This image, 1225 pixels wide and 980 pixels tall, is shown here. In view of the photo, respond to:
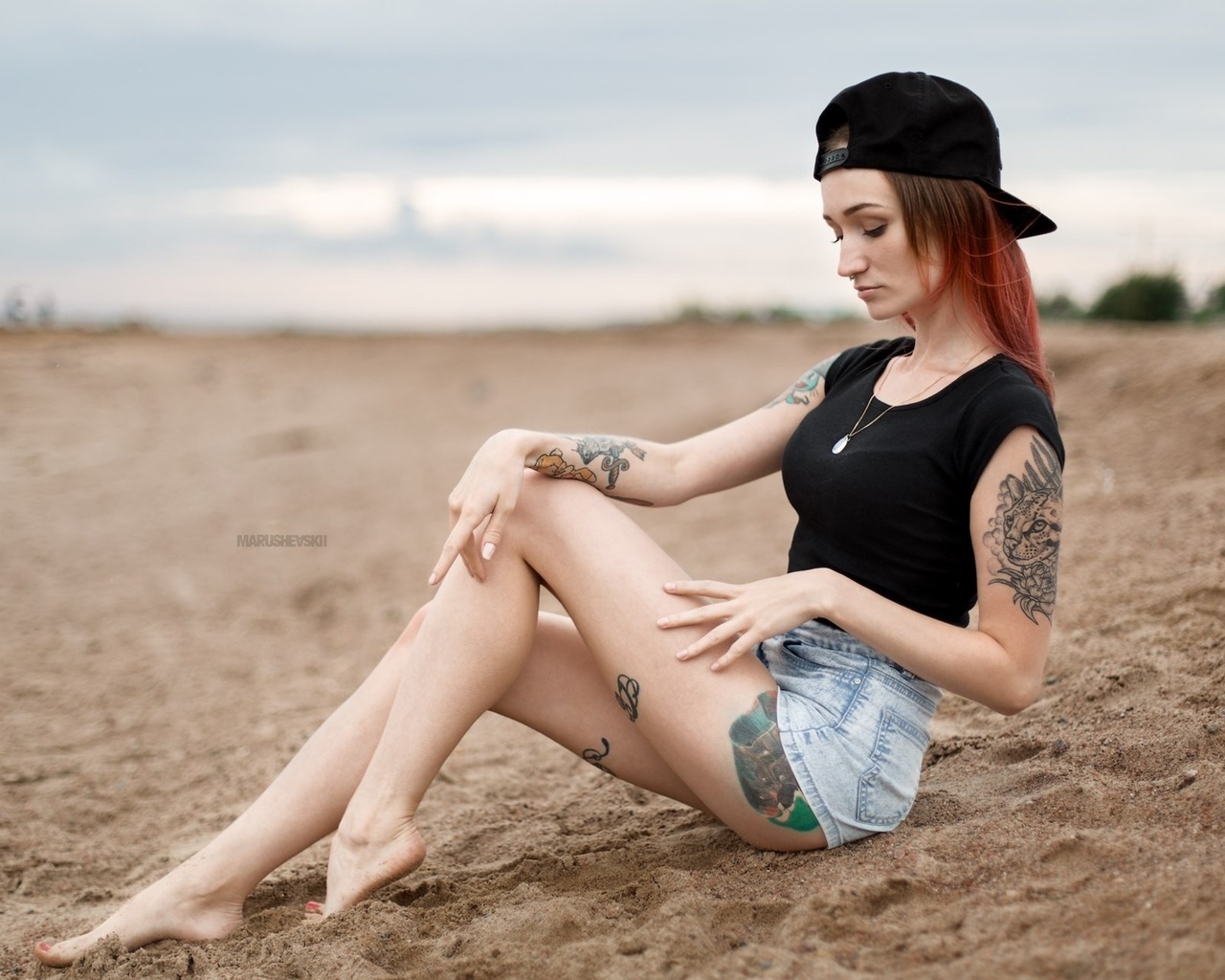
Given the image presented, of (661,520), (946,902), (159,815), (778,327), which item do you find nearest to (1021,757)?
(946,902)

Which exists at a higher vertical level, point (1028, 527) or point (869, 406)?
point (869, 406)

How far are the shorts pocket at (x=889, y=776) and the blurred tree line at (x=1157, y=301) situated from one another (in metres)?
7.74

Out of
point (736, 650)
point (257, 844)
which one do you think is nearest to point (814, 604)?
point (736, 650)

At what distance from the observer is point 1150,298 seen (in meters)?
9.30

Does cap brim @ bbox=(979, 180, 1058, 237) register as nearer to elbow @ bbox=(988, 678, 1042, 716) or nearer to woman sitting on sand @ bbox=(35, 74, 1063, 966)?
woman sitting on sand @ bbox=(35, 74, 1063, 966)

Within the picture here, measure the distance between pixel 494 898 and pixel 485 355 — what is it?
11.6 metres

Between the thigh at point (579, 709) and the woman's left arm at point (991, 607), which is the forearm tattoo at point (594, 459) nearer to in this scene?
the thigh at point (579, 709)

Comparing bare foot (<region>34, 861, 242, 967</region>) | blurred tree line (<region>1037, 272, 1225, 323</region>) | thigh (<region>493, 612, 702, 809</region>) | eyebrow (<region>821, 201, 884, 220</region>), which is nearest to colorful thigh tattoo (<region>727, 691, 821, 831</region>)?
thigh (<region>493, 612, 702, 809</region>)

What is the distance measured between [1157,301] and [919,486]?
830cm

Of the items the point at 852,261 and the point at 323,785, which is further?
the point at 323,785

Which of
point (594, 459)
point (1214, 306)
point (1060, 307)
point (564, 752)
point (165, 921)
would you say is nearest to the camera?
point (165, 921)

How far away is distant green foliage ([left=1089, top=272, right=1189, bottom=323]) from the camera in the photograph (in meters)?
9.22

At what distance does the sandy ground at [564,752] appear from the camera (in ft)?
6.00

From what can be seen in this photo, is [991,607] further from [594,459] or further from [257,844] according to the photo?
[257,844]
